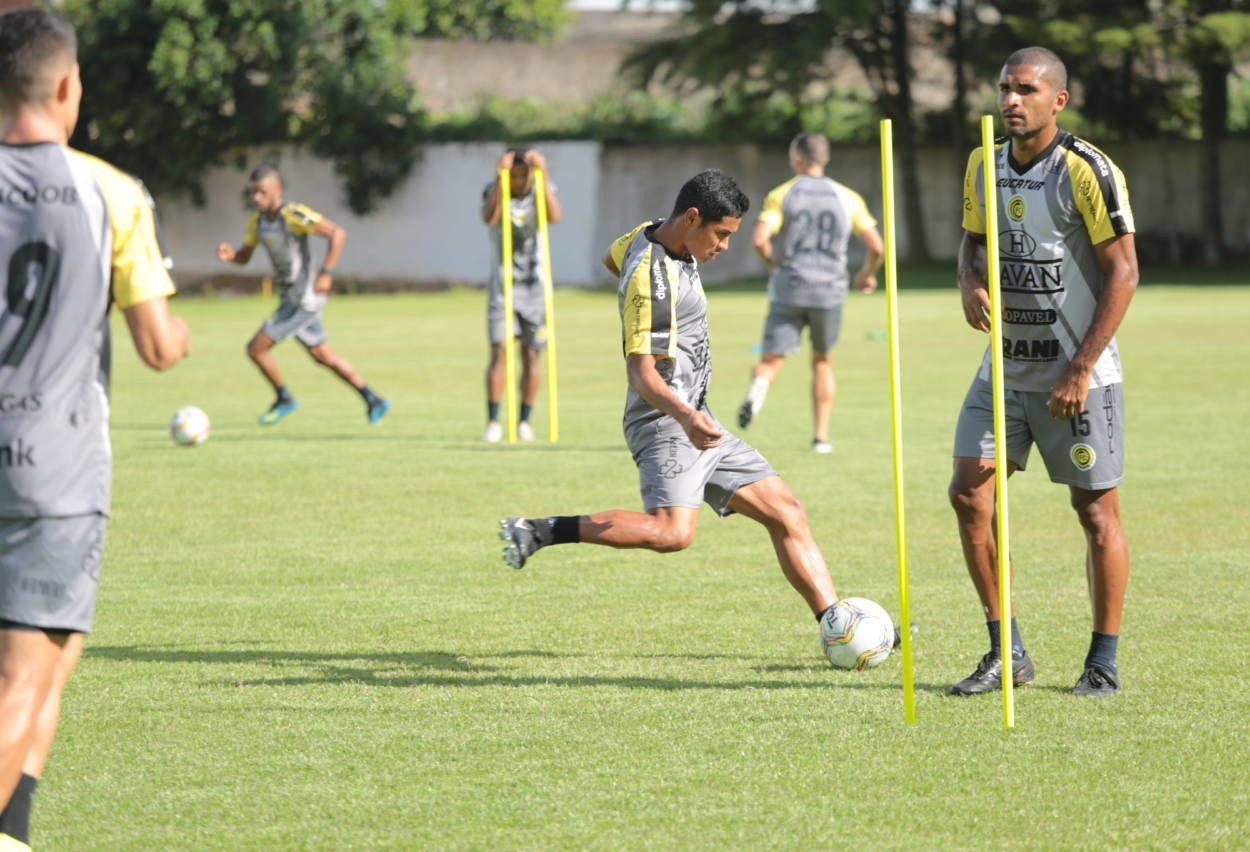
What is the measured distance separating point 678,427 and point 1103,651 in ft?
5.79

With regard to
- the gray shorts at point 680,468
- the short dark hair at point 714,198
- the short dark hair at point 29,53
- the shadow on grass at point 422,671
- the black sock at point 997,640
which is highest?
the short dark hair at point 29,53

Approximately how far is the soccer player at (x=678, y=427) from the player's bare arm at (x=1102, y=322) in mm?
1240

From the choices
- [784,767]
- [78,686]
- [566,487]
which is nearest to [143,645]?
[78,686]

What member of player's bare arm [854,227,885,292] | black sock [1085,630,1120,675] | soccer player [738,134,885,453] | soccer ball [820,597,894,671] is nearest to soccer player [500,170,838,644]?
soccer ball [820,597,894,671]

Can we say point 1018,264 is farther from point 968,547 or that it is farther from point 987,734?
point 987,734

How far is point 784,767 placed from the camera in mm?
5387

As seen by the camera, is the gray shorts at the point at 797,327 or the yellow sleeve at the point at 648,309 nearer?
the yellow sleeve at the point at 648,309

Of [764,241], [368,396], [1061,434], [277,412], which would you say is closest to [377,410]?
[368,396]

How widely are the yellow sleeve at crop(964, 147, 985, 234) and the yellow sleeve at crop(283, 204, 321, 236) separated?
359 inches

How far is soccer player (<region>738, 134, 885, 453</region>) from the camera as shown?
1336cm

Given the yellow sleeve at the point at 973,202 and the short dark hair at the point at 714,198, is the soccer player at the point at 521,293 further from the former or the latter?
the yellow sleeve at the point at 973,202

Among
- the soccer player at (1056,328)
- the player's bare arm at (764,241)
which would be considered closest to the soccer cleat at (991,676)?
the soccer player at (1056,328)

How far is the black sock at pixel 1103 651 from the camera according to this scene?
20.6 ft

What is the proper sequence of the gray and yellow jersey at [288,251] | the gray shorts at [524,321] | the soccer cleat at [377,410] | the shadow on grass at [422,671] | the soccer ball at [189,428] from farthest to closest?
the soccer cleat at [377,410]
the gray and yellow jersey at [288,251]
the gray shorts at [524,321]
the soccer ball at [189,428]
the shadow on grass at [422,671]
